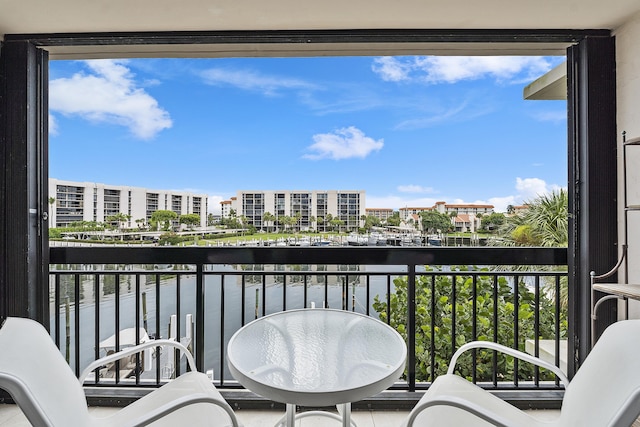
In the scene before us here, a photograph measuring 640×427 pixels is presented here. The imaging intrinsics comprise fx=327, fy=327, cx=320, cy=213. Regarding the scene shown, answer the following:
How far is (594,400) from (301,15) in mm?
2313

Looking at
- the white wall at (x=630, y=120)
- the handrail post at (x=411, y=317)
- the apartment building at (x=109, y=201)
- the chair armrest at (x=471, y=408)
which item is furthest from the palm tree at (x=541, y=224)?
the apartment building at (x=109, y=201)

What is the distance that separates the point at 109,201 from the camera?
238 cm

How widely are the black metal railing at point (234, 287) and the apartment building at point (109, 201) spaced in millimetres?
255

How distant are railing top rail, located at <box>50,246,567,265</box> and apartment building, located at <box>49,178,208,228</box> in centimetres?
25

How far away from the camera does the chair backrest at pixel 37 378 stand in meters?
0.99

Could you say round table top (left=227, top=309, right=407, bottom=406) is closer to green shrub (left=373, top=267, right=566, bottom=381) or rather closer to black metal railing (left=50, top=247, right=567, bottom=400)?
black metal railing (left=50, top=247, right=567, bottom=400)

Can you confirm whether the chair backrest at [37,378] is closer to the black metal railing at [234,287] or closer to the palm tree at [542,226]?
the black metal railing at [234,287]

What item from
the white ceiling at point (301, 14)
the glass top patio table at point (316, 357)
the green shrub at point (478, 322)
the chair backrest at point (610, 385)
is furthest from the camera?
the green shrub at point (478, 322)

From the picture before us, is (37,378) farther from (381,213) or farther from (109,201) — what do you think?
(381,213)

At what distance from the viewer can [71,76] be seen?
2342 mm

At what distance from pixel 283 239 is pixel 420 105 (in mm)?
1392

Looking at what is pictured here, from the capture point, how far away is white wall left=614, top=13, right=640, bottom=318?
1.95 metres

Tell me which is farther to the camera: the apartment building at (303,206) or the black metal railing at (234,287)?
the apartment building at (303,206)

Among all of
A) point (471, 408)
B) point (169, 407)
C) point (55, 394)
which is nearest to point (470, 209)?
point (471, 408)
